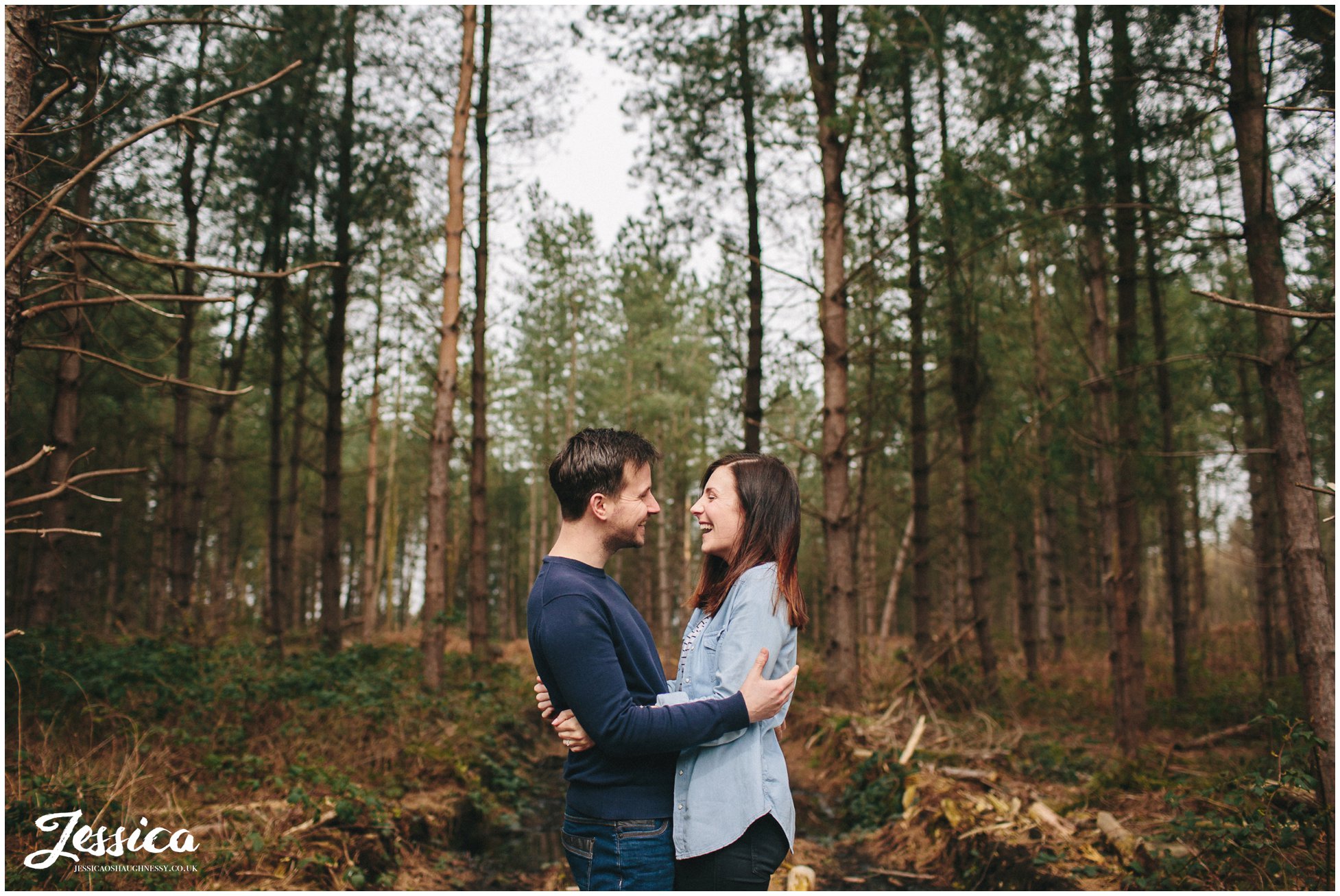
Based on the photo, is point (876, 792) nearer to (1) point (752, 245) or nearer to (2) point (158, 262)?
(2) point (158, 262)

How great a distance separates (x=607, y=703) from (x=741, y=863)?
57cm

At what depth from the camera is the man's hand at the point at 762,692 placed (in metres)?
2.22

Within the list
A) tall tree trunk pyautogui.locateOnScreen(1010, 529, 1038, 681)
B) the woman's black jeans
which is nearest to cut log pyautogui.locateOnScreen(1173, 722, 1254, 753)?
tall tree trunk pyautogui.locateOnScreen(1010, 529, 1038, 681)

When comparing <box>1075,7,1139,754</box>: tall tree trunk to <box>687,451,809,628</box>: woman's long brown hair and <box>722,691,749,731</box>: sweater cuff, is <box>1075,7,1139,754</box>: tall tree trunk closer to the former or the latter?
<box>687,451,809,628</box>: woman's long brown hair

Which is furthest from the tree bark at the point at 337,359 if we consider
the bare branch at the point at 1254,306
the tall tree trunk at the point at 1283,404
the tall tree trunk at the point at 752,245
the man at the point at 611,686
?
the bare branch at the point at 1254,306

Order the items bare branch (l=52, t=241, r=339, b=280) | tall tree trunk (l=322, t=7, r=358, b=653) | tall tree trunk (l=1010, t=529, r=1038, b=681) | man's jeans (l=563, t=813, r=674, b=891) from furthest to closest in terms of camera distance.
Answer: tall tree trunk (l=1010, t=529, r=1038, b=681)
tall tree trunk (l=322, t=7, r=358, b=653)
bare branch (l=52, t=241, r=339, b=280)
man's jeans (l=563, t=813, r=674, b=891)

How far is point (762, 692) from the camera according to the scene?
2.23 meters

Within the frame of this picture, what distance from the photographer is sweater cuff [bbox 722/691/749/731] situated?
2.20m

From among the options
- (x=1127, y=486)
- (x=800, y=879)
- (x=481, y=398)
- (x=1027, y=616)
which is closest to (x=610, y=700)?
(x=800, y=879)

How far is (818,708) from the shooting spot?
957 cm

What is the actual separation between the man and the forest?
4.93 feet

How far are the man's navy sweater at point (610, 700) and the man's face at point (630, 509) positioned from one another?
A: 0.37 feet

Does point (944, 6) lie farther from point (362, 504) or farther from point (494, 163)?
point (362, 504)

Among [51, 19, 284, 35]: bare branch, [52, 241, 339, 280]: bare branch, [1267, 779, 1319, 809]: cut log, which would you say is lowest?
[1267, 779, 1319, 809]: cut log
